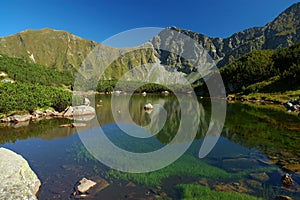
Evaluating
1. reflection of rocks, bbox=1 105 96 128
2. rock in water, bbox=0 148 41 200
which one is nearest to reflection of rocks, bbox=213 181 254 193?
rock in water, bbox=0 148 41 200

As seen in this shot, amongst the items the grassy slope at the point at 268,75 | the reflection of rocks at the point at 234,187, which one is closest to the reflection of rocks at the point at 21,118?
the reflection of rocks at the point at 234,187

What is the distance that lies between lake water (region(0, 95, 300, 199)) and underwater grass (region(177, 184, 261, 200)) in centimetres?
7

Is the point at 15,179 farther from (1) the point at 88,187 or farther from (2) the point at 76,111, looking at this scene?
(2) the point at 76,111

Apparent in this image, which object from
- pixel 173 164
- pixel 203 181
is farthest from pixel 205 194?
pixel 173 164

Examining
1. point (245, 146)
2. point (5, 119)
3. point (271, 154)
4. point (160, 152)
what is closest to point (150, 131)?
point (160, 152)

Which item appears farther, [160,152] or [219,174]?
[160,152]

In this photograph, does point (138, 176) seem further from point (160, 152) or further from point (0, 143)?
point (0, 143)

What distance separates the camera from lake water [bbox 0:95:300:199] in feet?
50.4

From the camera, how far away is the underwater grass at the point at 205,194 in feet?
47.1

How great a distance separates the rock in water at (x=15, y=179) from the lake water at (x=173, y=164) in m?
1.05

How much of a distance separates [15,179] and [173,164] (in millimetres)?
13112

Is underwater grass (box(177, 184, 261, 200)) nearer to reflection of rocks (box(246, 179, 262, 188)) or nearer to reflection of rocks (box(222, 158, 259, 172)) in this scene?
reflection of rocks (box(246, 179, 262, 188))

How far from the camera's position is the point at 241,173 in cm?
1867

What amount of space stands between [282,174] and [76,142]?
23.5 meters
